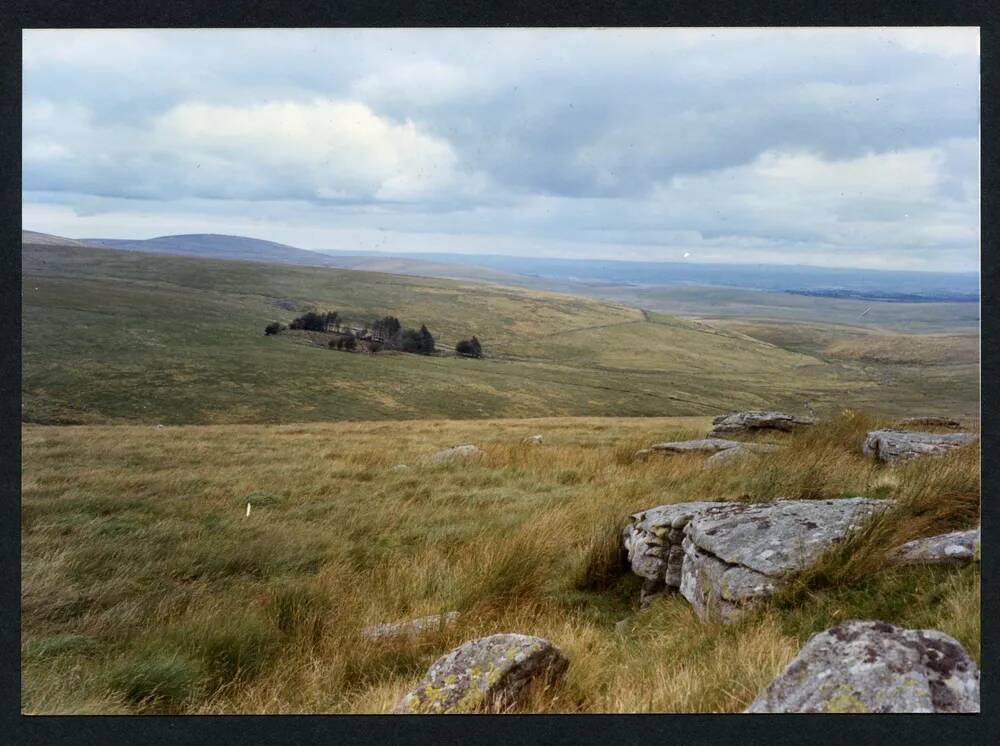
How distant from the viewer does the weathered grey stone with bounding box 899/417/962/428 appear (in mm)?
6422

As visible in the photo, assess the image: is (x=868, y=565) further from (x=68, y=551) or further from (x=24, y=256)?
(x=24, y=256)

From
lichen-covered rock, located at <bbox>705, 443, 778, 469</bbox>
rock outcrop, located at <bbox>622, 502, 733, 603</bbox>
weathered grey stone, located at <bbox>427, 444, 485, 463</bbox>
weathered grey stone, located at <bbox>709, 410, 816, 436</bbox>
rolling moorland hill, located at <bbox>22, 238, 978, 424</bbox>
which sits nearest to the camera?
rock outcrop, located at <bbox>622, 502, 733, 603</bbox>

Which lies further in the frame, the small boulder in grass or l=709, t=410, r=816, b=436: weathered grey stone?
l=709, t=410, r=816, b=436: weathered grey stone

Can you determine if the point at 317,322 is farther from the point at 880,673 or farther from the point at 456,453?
the point at 880,673

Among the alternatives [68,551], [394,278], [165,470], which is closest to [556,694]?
[68,551]

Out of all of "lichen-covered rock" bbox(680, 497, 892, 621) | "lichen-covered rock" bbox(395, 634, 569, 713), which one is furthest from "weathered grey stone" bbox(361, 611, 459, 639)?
"lichen-covered rock" bbox(680, 497, 892, 621)

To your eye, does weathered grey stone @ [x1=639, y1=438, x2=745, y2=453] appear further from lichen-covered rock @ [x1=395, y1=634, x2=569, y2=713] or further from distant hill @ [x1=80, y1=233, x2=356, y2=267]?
distant hill @ [x1=80, y1=233, x2=356, y2=267]

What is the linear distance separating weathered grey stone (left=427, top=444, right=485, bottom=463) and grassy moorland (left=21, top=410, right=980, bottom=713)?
125 centimetres

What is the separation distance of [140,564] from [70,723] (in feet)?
3.53

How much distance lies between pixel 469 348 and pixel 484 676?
1862cm

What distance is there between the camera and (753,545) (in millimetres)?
3203

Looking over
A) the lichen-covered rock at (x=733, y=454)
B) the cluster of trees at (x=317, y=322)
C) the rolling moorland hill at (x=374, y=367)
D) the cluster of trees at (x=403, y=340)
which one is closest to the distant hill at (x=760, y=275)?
the rolling moorland hill at (x=374, y=367)
